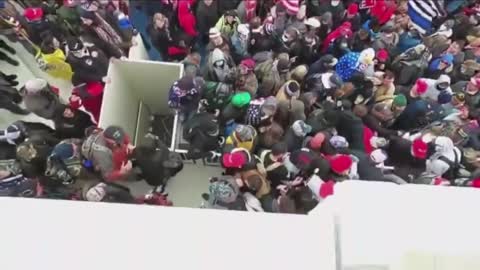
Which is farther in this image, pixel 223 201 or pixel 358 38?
pixel 358 38

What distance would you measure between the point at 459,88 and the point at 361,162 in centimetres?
104

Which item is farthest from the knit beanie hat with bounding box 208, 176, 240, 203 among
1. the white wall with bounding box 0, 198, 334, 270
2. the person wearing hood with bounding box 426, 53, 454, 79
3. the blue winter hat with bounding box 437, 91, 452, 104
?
the person wearing hood with bounding box 426, 53, 454, 79

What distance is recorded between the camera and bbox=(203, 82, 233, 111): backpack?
332 centimetres

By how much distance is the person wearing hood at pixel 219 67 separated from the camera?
11.1 feet

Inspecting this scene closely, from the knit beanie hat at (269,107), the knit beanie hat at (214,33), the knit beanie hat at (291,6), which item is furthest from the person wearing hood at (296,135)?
the knit beanie hat at (291,6)

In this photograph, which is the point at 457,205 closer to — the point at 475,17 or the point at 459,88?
the point at 459,88

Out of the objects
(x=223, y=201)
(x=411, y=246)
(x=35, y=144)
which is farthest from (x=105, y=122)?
(x=411, y=246)

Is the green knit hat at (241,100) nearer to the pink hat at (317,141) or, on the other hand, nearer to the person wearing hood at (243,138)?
the person wearing hood at (243,138)

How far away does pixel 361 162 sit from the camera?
10.5ft

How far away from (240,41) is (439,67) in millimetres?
1327

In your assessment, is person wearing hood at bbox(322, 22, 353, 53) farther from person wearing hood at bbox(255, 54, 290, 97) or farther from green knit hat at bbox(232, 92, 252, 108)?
green knit hat at bbox(232, 92, 252, 108)

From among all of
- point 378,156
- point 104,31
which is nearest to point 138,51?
point 104,31

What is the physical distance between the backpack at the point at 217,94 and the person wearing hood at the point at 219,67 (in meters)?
0.08

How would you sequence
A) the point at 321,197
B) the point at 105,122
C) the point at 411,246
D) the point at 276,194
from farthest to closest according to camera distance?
the point at 105,122 → the point at 276,194 → the point at 321,197 → the point at 411,246
